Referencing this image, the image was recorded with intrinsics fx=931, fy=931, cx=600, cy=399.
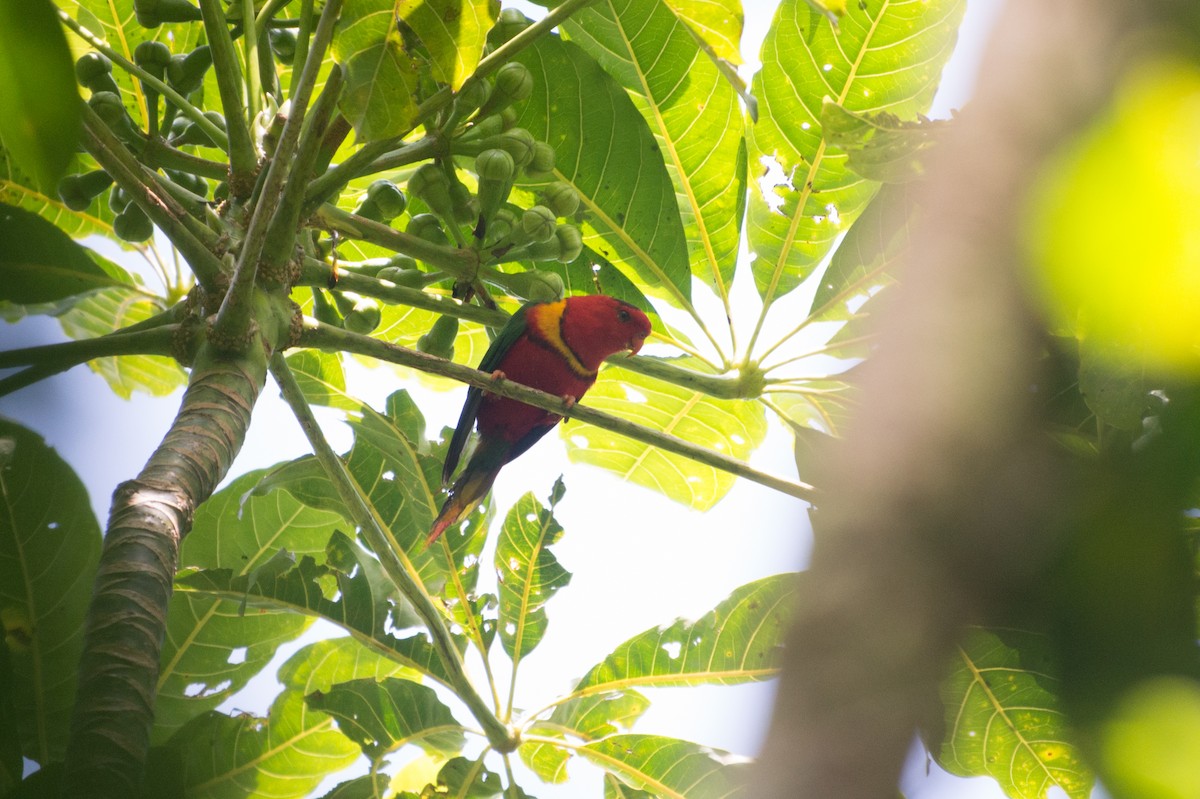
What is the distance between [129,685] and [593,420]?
1.20 m

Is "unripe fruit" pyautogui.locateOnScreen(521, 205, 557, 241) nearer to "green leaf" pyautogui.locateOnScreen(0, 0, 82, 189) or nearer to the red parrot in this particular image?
the red parrot

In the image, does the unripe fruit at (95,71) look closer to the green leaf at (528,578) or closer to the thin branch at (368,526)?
the thin branch at (368,526)

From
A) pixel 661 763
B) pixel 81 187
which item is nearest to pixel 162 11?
pixel 81 187

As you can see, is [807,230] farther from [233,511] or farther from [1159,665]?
[1159,665]

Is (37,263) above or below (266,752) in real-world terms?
above

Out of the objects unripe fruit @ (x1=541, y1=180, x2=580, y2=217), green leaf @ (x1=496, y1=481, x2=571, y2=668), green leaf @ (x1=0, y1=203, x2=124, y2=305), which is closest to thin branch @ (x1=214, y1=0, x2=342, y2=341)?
green leaf @ (x1=0, y1=203, x2=124, y2=305)

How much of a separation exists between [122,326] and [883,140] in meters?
2.59

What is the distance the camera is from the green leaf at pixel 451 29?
1.79 m

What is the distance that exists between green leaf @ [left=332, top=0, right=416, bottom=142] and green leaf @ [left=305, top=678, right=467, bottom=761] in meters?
1.57

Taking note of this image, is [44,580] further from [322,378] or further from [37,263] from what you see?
[322,378]

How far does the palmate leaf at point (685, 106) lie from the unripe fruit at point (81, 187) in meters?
1.38

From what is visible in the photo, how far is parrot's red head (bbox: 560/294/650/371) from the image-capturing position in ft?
12.1

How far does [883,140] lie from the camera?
2258 millimetres

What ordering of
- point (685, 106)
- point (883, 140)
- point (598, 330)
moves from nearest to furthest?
1. point (883, 140)
2. point (685, 106)
3. point (598, 330)
